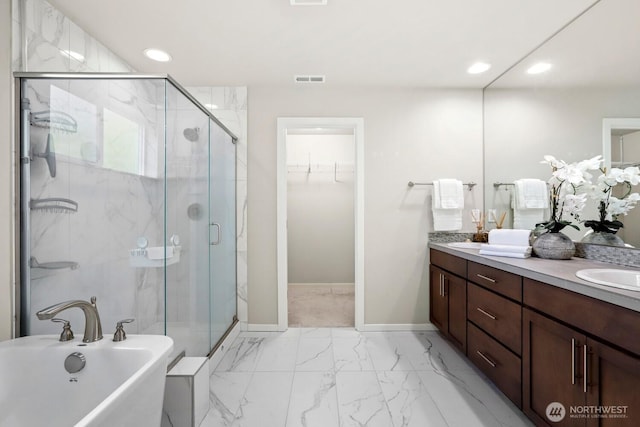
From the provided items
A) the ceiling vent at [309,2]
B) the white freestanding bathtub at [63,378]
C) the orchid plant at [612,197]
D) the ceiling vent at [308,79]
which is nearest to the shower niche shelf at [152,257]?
the white freestanding bathtub at [63,378]


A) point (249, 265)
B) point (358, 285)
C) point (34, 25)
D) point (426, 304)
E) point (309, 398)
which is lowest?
point (309, 398)

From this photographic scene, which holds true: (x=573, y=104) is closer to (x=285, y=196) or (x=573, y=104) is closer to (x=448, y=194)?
(x=448, y=194)

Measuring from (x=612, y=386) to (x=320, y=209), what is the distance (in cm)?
349

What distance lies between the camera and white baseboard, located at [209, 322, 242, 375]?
207cm

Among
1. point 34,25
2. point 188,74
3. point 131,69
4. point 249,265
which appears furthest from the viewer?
point 249,265

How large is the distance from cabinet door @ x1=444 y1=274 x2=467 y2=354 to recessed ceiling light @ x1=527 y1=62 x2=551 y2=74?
64.2 inches

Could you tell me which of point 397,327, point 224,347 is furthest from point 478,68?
point 224,347

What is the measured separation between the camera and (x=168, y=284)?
1.57 metres

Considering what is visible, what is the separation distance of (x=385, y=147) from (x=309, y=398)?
2.15m

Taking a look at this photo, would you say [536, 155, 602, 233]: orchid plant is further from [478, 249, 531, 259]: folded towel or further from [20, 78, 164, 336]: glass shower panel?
[20, 78, 164, 336]: glass shower panel

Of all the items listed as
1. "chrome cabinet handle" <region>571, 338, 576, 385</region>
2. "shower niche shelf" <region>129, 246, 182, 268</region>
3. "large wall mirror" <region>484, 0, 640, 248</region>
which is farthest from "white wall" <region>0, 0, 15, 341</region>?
"large wall mirror" <region>484, 0, 640, 248</region>

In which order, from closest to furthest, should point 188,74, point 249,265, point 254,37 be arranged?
point 254,37 < point 188,74 < point 249,265

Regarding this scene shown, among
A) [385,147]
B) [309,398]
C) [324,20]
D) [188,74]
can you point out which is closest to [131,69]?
[188,74]

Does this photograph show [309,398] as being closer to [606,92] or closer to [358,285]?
[358,285]
